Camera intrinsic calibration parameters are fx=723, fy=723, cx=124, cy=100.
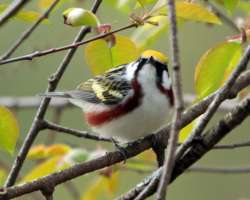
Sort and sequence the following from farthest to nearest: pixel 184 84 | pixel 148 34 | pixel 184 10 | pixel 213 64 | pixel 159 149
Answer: pixel 184 84, pixel 148 34, pixel 159 149, pixel 213 64, pixel 184 10

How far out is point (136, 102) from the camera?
8.96 feet

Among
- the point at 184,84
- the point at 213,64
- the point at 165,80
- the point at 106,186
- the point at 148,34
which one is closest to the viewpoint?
the point at 213,64

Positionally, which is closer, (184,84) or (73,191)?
(73,191)

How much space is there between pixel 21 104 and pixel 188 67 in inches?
96.2

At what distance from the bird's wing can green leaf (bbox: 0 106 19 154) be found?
2.58 feet

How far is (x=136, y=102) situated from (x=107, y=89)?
10.4 inches

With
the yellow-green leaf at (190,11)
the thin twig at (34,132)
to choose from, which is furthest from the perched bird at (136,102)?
the yellow-green leaf at (190,11)

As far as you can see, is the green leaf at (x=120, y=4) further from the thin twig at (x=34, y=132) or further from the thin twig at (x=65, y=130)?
the thin twig at (x=65, y=130)

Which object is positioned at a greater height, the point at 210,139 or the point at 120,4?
the point at 120,4

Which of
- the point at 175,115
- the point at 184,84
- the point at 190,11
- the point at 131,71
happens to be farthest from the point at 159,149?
the point at 184,84

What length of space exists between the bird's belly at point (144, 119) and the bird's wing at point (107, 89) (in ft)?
0.31

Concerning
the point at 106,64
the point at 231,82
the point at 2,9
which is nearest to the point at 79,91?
the point at 106,64

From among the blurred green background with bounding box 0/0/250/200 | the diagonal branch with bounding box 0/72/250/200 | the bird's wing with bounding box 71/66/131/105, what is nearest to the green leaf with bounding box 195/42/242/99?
the diagonal branch with bounding box 0/72/250/200

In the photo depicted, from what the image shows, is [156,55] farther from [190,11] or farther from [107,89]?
[190,11]
